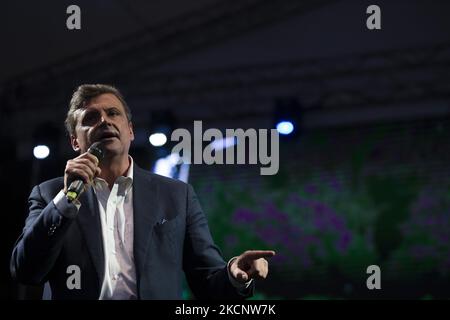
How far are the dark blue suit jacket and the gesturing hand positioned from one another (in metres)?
0.08

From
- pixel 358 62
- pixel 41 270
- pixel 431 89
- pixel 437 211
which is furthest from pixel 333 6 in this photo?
pixel 41 270

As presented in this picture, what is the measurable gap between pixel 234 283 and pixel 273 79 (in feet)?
6.06

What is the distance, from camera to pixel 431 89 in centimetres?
367

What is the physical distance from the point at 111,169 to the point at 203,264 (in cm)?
44

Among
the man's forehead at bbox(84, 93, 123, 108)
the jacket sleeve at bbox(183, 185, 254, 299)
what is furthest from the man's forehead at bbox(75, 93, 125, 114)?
the jacket sleeve at bbox(183, 185, 254, 299)

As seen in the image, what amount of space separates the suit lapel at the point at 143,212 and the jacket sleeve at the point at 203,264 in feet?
0.38

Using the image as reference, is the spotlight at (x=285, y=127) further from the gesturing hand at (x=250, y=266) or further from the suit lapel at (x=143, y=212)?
the gesturing hand at (x=250, y=266)

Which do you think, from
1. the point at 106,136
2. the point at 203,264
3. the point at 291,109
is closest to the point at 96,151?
the point at 106,136

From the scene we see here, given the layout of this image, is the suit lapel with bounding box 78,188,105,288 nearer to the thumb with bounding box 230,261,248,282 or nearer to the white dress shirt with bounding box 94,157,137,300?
the white dress shirt with bounding box 94,157,137,300

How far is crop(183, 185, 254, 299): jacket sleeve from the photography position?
72.2 inches

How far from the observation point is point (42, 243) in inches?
66.4

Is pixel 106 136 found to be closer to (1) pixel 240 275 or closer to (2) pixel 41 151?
(1) pixel 240 275

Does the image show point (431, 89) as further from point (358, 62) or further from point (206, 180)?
point (206, 180)

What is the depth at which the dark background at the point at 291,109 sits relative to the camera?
3021 mm
